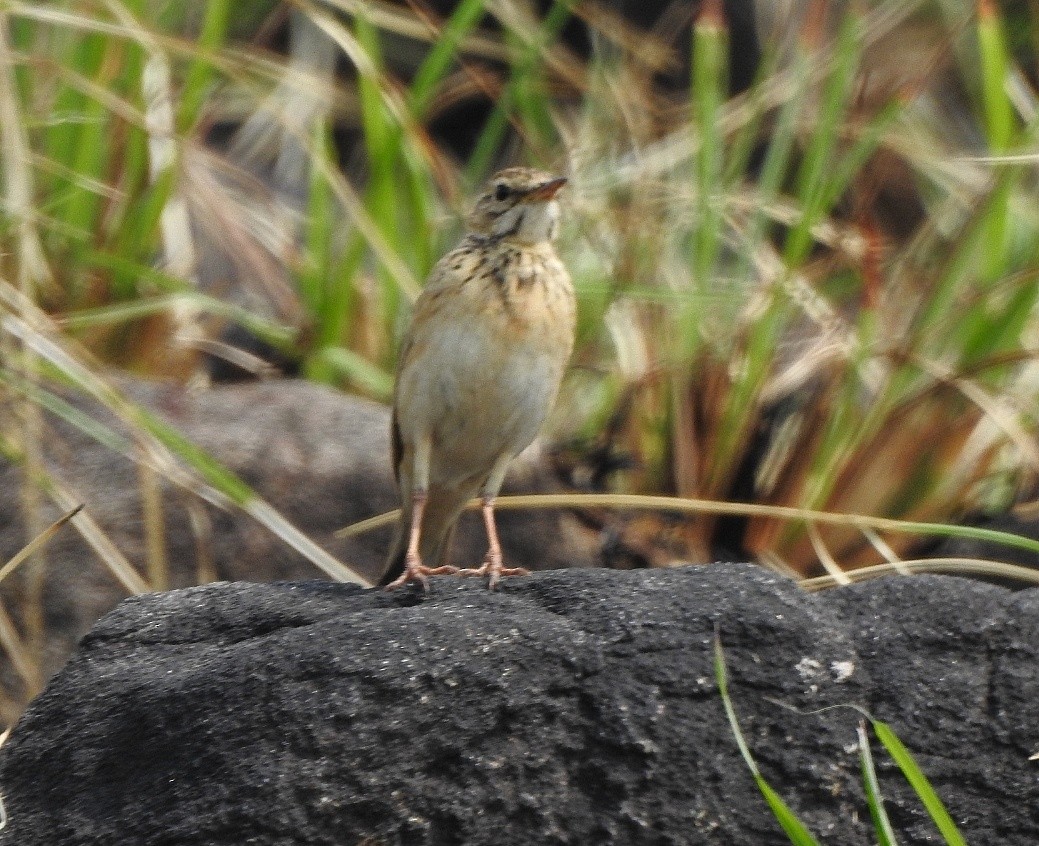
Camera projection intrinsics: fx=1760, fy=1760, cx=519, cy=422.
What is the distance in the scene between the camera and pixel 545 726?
312cm

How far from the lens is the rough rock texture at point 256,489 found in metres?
5.17

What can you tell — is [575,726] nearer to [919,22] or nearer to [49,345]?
[49,345]

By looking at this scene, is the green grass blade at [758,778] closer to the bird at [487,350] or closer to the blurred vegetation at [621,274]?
the bird at [487,350]

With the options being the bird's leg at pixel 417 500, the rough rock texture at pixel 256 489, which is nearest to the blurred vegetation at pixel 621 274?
the rough rock texture at pixel 256 489

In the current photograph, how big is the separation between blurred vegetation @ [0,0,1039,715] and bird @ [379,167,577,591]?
491 millimetres

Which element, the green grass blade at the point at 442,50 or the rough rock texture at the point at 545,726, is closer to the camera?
the rough rock texture at the point at 545,726

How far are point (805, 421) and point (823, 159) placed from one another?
80cm

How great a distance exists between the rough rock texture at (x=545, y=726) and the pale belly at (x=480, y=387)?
126 cm

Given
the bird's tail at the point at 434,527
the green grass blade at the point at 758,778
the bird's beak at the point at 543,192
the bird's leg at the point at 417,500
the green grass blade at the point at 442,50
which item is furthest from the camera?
the green grass blade at the point at 442,50

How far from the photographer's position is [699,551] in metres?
5.43

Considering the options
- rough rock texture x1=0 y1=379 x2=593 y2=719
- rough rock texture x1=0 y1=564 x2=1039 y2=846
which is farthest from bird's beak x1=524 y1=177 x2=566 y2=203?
rough rock texture x1=0 y1=564 x2=1039 y2=846

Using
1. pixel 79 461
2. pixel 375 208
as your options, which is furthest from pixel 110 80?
pixel 79 461

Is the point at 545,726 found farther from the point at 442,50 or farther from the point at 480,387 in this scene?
the point at 442,50

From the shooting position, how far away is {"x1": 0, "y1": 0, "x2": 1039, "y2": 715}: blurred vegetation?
5.32 meters
